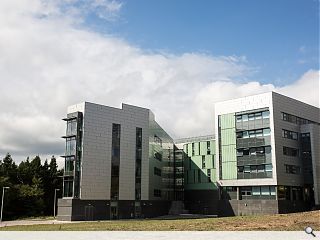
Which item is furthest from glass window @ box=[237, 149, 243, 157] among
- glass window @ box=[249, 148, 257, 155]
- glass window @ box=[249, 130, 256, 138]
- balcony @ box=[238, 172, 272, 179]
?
balcony @ box=[238, 172, 272, 179]

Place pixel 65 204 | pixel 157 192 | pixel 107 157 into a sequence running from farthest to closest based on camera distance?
pixel 157 192, pixel 107 157, pixel 65 204

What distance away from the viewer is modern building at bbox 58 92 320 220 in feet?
234

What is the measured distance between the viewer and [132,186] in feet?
259

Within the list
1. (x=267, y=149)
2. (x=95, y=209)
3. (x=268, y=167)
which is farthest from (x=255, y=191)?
(x=95, y=209)

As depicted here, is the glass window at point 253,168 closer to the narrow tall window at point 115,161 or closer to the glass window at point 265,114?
the glass window at point 265,114

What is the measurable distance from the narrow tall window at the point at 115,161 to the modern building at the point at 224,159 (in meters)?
0.18

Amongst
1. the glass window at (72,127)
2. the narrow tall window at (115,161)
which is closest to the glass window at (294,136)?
the narrow tall window at (115,161)

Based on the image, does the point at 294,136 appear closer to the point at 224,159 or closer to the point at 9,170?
the point at 224,159

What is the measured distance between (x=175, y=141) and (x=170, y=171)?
9.38 m

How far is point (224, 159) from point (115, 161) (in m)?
20.4

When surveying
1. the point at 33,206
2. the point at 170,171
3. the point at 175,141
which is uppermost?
the point at 175,141
